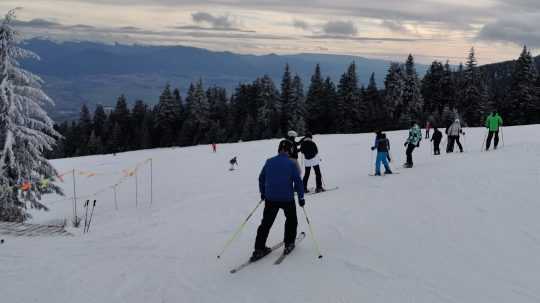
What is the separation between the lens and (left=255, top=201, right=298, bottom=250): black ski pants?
8.25 m

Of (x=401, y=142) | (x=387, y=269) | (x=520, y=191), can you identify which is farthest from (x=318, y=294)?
(x=401, y=142)

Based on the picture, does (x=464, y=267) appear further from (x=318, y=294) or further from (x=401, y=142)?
(x=401, y=142)

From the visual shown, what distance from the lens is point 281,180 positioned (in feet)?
26.7

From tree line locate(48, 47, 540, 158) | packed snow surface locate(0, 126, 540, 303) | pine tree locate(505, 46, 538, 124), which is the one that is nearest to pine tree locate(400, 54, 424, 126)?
tree line locate(48, 47, 540, 158)

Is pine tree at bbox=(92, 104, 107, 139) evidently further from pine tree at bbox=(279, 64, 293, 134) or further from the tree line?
pine tree at bbox=(279, 64, 293, 134)

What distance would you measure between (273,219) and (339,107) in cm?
6792

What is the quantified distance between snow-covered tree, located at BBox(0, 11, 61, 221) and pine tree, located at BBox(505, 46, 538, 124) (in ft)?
198

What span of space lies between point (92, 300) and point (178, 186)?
18292mm

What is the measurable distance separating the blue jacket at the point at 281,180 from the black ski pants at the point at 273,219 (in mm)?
109

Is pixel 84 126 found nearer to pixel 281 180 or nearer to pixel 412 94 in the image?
pixel 412 94

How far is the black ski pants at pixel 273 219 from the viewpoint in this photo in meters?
8.25

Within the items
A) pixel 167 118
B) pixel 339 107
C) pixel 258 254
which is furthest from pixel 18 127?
pixel 167 118

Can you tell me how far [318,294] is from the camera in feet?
22.1

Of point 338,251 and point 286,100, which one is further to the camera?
point 286,100
